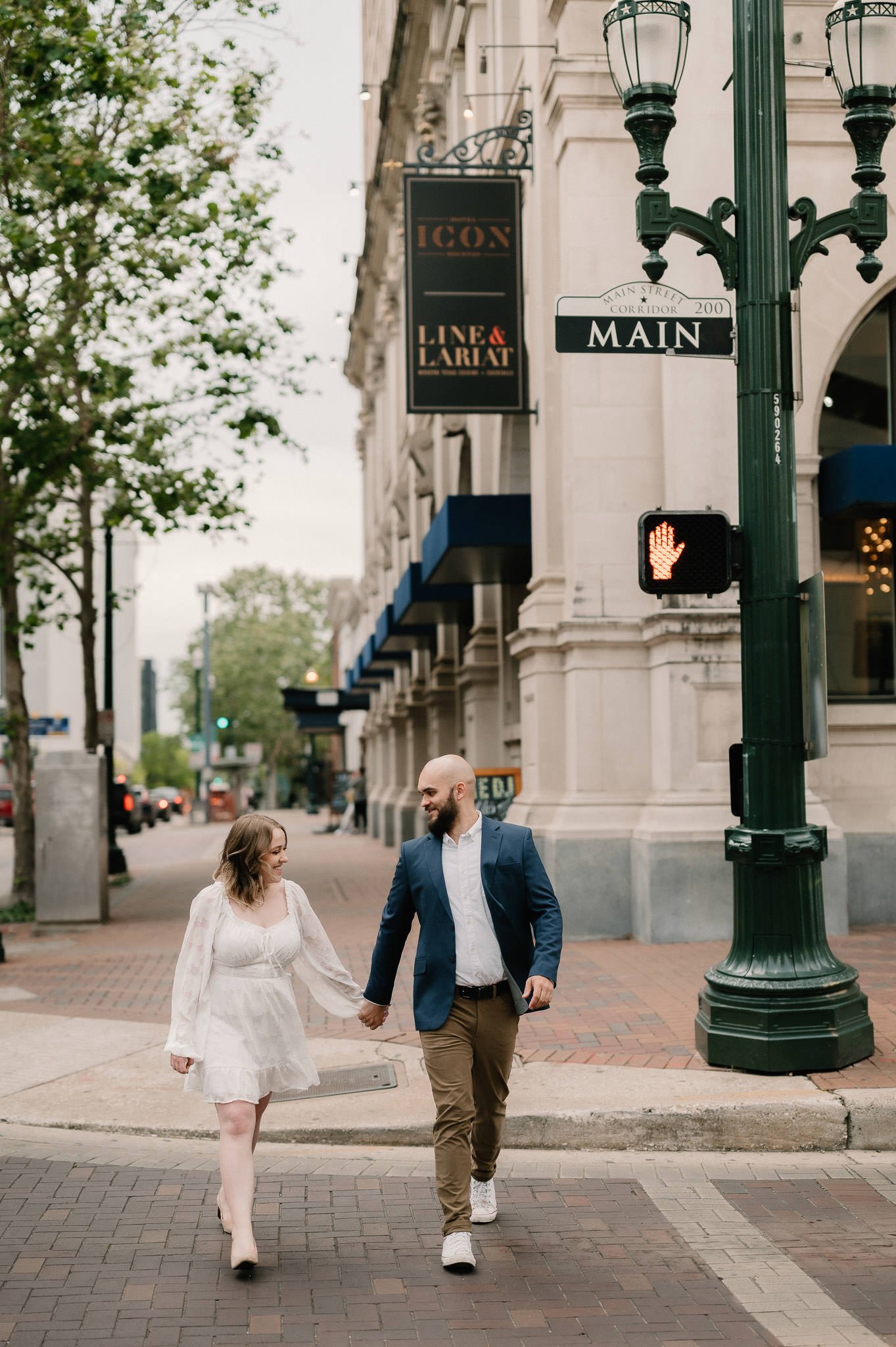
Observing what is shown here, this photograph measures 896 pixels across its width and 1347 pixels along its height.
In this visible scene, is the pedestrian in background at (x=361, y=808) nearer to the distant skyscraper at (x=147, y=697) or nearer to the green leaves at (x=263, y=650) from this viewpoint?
the green leaves at (x=263, y=650)

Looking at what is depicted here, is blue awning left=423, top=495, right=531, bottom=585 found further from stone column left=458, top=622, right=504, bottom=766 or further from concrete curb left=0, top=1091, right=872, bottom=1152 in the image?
concrete curb left=0, top=1091, right=872, bottom=1152

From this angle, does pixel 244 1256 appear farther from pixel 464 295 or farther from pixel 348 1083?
pixel 464 295

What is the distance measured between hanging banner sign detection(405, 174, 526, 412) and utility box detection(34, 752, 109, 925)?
5.35 metres

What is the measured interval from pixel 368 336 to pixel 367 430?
14.1 ft

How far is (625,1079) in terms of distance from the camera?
713 cm

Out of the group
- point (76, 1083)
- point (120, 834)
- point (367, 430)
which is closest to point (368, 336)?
point (367, 430)

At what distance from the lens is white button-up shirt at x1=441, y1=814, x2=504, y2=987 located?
5137 mm

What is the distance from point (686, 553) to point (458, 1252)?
12.7 feet

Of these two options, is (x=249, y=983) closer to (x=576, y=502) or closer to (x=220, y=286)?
(x=576, y=502)

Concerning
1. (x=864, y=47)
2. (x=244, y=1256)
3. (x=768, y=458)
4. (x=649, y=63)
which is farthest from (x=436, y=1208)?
(x=864, y=47)

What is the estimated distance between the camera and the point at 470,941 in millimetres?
5148

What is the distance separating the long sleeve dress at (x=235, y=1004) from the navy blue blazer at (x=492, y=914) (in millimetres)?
366

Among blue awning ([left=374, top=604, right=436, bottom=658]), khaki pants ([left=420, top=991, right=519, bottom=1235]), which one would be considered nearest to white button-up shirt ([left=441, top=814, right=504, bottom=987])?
khaki pants ([left=420, top=991, right=519, bottom=1235])

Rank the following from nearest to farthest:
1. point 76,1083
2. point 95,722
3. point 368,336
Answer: point 76,1083 → point 95,722 → point 368,336
